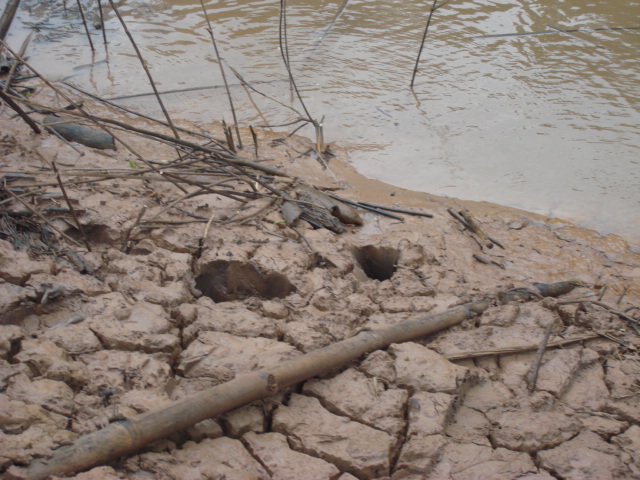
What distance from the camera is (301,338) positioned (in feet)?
8.30

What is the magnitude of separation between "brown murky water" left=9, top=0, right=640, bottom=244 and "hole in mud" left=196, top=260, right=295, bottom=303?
5.56 feet

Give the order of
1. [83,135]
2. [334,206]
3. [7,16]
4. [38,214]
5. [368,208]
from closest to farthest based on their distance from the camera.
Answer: [38,214] → [334,206] → [368,208] → [83,135] → [7,16]

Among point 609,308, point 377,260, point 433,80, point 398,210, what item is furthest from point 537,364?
point 433,80

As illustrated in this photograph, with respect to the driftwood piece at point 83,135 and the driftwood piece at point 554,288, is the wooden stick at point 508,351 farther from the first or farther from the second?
the driftwood piece at point 83,135

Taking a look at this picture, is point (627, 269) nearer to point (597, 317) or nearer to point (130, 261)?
point (597, 317)

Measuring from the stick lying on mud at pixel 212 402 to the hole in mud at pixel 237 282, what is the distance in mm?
672

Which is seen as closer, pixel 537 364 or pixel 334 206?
pixel 537 364

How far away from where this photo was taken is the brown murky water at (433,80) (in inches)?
174

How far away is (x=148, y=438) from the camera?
1.83m

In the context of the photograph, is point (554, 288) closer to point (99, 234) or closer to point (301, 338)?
point (301, 338)

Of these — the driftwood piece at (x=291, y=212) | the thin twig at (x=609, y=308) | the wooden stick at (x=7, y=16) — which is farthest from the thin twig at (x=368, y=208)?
the wooden stick at (x=7, y=16)

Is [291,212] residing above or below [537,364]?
above

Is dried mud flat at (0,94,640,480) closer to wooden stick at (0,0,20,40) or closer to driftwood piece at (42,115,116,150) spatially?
driftwood piece at (42,115,116,150)

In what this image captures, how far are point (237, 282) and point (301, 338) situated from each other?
659mm
